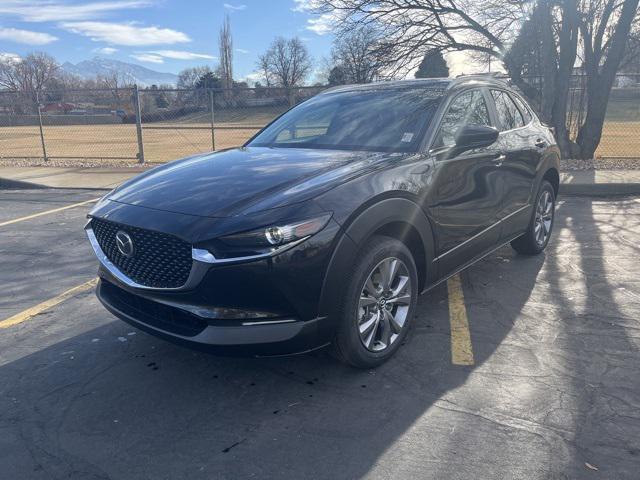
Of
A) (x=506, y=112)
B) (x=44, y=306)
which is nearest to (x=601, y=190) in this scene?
(x=506, y=112)

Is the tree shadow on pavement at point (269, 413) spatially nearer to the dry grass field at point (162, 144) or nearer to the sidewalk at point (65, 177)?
the sidewalk at point (65, 177)

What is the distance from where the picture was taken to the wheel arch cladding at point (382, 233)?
290 cm

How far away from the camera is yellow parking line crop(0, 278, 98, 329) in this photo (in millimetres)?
4199

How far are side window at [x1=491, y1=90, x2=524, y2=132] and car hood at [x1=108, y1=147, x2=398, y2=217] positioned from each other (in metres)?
1.81

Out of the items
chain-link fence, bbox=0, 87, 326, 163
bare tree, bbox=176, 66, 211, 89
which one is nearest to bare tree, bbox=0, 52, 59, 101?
bare tree, bbox=176, 66, 211, 89

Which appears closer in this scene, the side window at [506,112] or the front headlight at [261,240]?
the front headlight at [261,240]

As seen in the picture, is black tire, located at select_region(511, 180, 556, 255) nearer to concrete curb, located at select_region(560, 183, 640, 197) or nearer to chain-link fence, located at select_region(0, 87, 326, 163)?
concrete curb, located at select_region(560, 183, 640, 197)

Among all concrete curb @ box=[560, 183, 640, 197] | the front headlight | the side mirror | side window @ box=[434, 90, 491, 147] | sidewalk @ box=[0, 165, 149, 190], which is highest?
side window @ box=[434, 90, 491, 147]

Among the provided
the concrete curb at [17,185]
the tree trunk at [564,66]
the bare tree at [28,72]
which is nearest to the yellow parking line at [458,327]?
the tree trunk at [564,66]

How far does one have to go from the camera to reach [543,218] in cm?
567

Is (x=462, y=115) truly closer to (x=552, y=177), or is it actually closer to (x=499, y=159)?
(x=499, y=159)

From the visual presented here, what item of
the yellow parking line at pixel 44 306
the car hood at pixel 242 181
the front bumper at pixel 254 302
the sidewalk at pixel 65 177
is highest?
the car hood at pixel 242 181

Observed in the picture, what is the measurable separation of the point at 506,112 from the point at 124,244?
145 inches

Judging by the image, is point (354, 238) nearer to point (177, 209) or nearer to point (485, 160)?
Result: point (177, 209)
